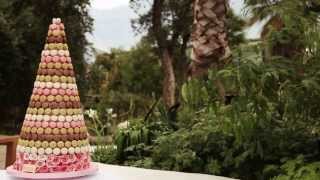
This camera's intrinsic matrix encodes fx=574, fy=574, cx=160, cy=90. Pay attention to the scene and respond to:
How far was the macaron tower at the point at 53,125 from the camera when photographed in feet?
7.60

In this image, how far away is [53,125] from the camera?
91.3 inches

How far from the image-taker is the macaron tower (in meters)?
2.32

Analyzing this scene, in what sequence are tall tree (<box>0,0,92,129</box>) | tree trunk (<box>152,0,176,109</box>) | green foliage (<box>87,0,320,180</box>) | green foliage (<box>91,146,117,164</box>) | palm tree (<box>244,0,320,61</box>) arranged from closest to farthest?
green foliage (<box>87,0,320,180</box>) < palm tree (<box>244,0,320,61</box>) < green foliage (<box>91,146,117,164</box>) < tall tree (<box>0,0,92,129</box>) < tree trunk (<box>152,0,176,109</box>)

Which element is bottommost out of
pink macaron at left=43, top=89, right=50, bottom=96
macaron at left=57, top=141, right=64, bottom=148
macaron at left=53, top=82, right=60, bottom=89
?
macaron at left=57, top=141, right=64, bottom=148

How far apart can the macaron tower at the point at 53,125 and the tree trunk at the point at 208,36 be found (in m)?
2.50

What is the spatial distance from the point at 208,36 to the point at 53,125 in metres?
2.79

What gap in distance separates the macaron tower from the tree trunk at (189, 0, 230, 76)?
2499 millimetres

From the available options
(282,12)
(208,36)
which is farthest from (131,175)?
(208,36)

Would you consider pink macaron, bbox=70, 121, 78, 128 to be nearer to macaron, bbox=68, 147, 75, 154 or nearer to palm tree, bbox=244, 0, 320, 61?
macaron, bbox=68, 147, 75, 154

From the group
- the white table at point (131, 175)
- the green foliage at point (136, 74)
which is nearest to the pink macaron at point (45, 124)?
the white table at point (131, 175)

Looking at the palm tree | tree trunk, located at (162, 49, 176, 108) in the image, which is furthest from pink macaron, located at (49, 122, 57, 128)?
tree trunk, located at (162, 49, 176, 108)

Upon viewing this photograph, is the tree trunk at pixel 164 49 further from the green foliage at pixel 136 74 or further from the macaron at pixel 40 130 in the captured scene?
the macaron at pixel 40 130

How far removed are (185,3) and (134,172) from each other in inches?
659

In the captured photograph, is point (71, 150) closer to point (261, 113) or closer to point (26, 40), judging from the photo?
point (261, 113)
